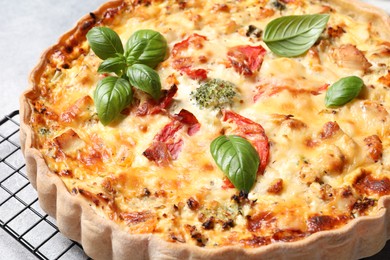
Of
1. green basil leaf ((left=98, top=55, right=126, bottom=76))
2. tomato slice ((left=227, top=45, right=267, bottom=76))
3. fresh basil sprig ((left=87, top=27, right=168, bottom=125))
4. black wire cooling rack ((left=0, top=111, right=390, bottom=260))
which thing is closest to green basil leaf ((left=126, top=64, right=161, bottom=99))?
fresh basil sprig ((left=87, top=27, right=168, bottom=125))

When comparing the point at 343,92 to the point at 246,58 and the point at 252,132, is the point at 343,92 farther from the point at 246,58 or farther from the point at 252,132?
the point at 246,58

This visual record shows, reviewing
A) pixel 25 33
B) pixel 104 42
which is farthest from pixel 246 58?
pixel 25 33

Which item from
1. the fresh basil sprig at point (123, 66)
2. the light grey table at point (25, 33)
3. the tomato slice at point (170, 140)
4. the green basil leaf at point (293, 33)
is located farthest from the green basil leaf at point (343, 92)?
the light grey table at point (25, 33)

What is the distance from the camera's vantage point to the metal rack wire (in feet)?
12.7

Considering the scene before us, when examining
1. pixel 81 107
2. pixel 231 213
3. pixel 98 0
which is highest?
pixel 81 107

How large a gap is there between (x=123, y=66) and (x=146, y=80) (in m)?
0.27

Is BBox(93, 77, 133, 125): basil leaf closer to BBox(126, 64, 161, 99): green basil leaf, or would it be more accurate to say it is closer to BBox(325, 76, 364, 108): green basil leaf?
BBox(126, 64, 161, 99): green basil leaf

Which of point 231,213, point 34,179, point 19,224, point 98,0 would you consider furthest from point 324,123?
point 98,0

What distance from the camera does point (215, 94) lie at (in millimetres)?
3871

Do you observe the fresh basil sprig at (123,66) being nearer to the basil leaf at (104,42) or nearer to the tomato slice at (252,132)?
the basil leaf at (104,42)

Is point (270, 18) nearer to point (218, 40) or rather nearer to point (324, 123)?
point (218, 40)

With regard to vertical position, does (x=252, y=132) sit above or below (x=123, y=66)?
below

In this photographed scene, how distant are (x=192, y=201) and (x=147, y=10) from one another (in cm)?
183

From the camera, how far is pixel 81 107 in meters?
3.94
